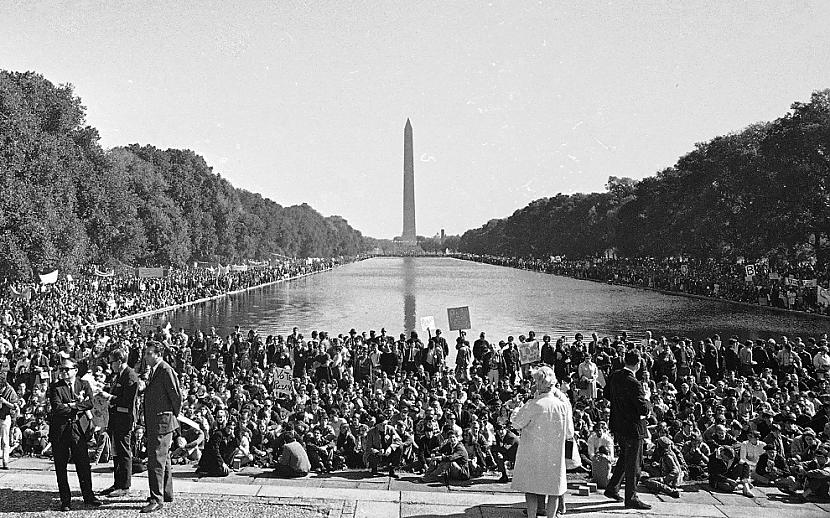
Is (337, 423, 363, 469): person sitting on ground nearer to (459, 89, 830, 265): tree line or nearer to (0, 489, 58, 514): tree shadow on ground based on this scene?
(0, 489, 58, 514): tree shadow on ground

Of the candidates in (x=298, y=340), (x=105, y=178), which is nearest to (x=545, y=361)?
(x=298, y=340)

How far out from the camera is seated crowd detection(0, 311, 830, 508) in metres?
10.5

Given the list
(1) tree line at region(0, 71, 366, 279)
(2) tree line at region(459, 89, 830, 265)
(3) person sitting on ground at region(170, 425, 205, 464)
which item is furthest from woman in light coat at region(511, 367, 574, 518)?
(2) tree line at region(459, 89, 830, 265)

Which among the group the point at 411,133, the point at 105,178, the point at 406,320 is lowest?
the point at 406,320

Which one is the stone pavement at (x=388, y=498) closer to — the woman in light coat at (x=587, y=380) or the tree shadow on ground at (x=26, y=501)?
the tree shadow on ground at (x=26, y=501)

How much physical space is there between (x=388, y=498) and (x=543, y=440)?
2.43 metres

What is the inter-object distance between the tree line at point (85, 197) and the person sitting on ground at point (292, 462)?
30.4 meters

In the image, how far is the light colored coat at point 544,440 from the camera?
7.50 metres

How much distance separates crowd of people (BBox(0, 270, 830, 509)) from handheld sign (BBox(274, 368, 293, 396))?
2.3 inches

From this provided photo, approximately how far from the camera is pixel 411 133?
186875 mm

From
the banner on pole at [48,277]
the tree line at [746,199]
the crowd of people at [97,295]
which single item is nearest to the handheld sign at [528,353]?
the crowd of people at [97,295]

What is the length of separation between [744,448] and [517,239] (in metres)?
172

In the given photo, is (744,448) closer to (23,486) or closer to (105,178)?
(23,486)

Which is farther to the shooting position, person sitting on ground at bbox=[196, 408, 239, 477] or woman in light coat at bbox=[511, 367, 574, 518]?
person sitting on ground at bbox=[196, 408, 239, 477]
